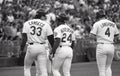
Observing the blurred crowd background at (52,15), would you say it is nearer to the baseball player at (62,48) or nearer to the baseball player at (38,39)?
the baseball player at (62,48)

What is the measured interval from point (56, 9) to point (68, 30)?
47.6 feet

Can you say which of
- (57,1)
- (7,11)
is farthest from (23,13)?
(57,1)

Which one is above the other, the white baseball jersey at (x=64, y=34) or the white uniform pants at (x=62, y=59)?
the white baseball jersey at (x=64, y=34)

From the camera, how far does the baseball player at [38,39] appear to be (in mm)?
10680

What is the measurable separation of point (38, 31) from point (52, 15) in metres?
12.0

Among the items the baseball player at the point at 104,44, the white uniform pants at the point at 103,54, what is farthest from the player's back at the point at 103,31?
the white uniform pants at the point at 103,54

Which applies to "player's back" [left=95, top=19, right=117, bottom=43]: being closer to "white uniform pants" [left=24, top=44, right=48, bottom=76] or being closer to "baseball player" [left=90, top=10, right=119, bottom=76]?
"baseball player" [left=90, top=10, right=119, bottom=76]

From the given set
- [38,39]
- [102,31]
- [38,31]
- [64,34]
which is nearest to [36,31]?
[38,31]

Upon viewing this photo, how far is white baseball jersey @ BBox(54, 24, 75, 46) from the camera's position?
37.1 feet

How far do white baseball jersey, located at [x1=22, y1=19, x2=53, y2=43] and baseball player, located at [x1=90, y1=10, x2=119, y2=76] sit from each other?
1561mm

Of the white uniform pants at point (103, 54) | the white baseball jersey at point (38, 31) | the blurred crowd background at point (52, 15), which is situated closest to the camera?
the white baseball jersey at point (38, 31)

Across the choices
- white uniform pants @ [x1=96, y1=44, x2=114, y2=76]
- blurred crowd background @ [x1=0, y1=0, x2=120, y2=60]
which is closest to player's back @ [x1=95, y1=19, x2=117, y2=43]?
white uniform pants @ [x1=96, y1=44, x2=114, y2=76]

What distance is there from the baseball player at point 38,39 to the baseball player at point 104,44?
155 centimetres

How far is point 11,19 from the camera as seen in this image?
23.1m
